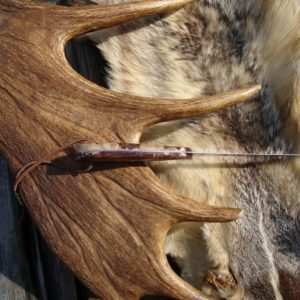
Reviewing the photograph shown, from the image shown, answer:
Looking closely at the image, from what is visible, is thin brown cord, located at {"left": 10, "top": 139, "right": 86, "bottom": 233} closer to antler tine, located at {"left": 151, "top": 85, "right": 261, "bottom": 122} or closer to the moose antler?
the moose antler

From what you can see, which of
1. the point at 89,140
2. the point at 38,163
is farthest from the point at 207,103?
the point at 38,163

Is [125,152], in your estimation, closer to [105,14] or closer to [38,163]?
[38,163]

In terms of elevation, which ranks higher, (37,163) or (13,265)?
(37,163)

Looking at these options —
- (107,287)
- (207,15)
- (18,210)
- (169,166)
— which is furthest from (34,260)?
(207,15)

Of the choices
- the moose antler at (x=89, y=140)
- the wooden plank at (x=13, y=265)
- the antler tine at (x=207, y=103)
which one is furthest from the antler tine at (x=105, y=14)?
the wooden plank at (x=13, y=265)

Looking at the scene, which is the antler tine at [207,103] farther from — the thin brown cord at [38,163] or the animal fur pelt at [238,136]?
the thin brown cord at [38,163]
